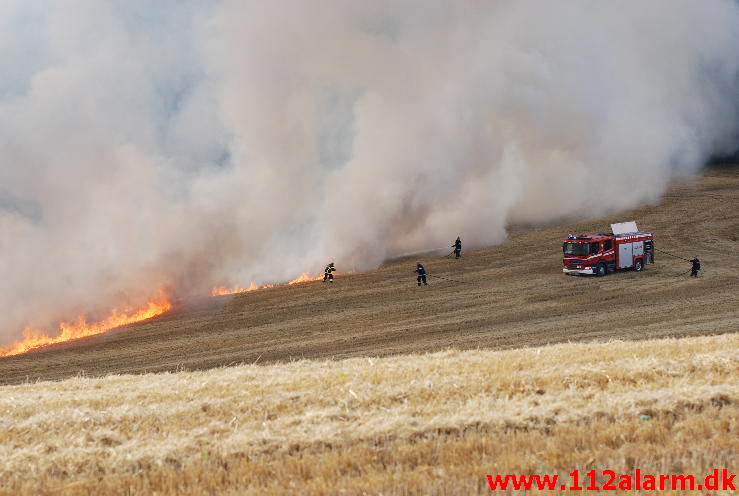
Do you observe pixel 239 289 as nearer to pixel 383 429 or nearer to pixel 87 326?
pixel 87 326

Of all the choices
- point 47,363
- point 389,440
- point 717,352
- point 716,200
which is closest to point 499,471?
point 389,440

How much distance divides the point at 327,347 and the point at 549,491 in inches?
845

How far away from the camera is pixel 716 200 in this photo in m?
62.0

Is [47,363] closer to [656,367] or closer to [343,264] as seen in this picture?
[343,264]

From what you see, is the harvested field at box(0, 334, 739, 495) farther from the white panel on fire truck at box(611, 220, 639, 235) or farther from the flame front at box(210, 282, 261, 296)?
the flame front at box(210, 282, 261, 296)

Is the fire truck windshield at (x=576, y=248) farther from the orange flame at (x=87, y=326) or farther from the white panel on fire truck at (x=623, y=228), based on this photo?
the orange flame at (x=87, y=326)

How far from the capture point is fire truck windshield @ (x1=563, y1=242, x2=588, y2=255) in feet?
131

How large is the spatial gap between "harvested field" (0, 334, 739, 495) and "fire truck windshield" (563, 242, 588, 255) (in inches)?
1091

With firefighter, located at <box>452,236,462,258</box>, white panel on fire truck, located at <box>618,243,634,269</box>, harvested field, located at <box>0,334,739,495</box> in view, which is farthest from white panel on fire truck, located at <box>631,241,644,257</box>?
harvested field, located at <box>0,334,739,495</box>

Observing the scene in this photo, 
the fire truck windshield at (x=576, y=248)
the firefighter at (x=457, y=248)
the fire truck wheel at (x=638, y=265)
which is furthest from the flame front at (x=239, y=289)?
the fire truck wheel at (x=638, y=265)

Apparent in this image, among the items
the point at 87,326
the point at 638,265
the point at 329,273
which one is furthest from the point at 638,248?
the point at 87,326

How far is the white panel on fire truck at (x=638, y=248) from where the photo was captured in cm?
4103

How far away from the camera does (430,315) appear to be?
33.3 m

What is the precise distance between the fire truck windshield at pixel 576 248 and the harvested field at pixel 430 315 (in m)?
1.62
